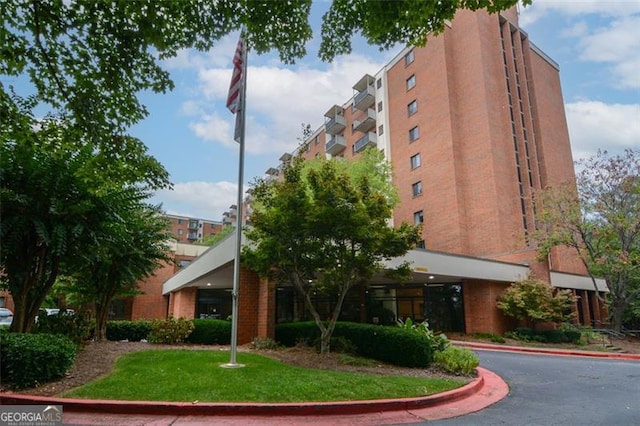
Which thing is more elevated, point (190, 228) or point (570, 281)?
point (190, 228)

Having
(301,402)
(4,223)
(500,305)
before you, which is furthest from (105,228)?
(500,305)

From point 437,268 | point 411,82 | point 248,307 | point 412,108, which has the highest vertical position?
point 411,82

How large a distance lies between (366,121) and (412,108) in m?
5.95

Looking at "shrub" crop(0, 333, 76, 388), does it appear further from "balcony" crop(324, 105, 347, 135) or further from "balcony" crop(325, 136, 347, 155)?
"balcony" crop(324, 105, 347, 135)

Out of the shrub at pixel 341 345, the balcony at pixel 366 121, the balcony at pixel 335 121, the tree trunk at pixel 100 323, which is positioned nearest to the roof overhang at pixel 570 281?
the shrub at pixel 341 345

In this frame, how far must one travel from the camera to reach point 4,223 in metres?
8.48

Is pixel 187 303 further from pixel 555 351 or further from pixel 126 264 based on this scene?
pixel 555 351

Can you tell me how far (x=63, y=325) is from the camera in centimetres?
1188

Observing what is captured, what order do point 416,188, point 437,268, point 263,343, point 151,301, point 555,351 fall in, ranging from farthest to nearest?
point 151,301
point 416,188
point 437,268
point 555,351
point 263,343

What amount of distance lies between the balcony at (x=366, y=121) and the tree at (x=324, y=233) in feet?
88.3

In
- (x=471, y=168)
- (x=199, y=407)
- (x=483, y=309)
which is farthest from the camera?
(x=471, y=168)

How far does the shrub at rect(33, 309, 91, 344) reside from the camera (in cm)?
1167

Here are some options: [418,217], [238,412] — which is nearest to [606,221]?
[418,217]

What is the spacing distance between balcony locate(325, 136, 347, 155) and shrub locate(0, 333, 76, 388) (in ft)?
121
